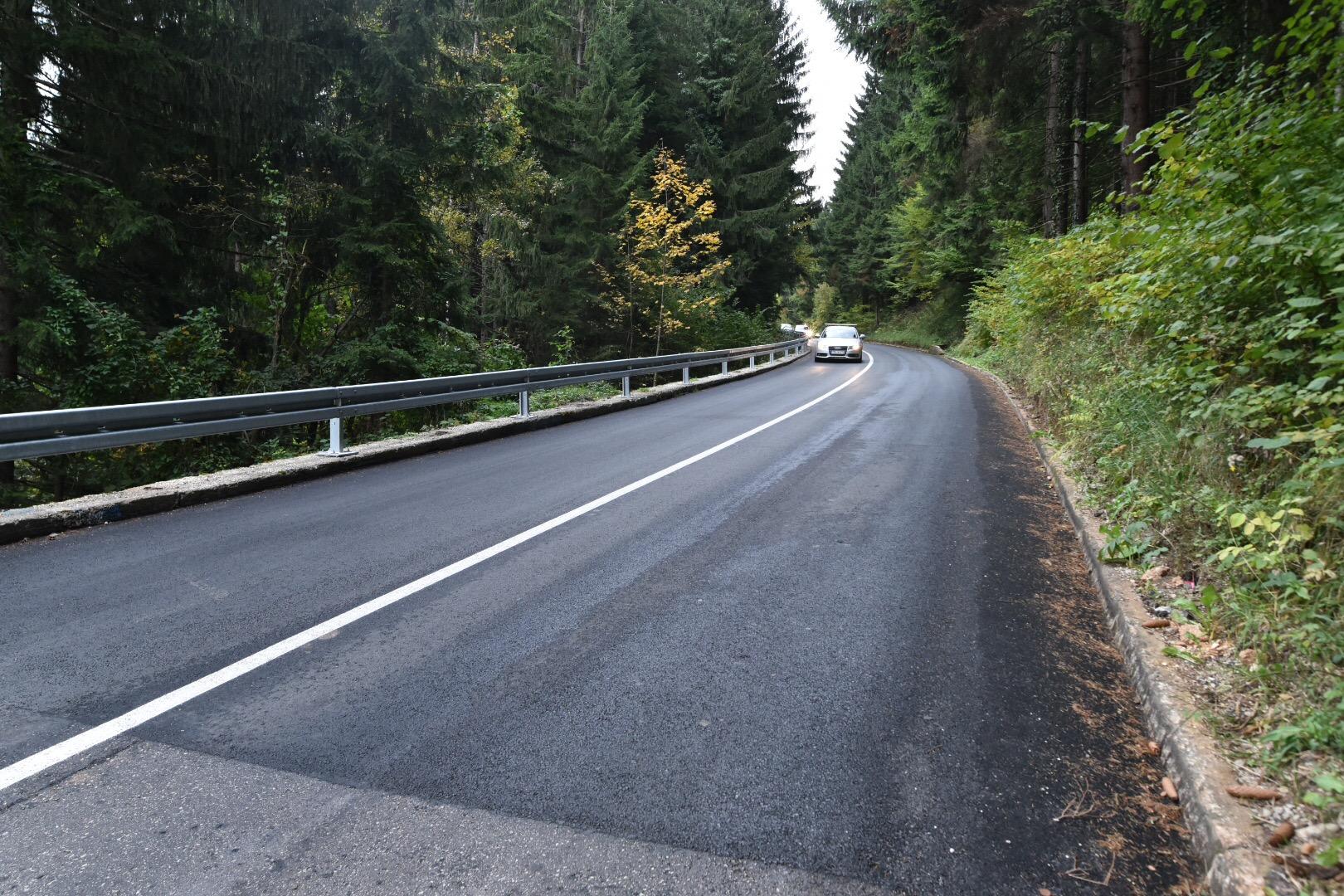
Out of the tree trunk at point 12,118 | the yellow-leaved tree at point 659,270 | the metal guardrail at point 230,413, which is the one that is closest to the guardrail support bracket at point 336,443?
the metal guardrail at point 230,413

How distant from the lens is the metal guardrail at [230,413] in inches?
244

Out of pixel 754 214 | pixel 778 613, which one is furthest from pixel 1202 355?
pixel 754 214

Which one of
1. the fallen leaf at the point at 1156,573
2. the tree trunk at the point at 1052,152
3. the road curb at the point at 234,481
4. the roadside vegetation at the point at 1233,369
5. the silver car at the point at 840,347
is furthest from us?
the silver car at the point at 840,347

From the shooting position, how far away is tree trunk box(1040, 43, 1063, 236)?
1998 centimetres

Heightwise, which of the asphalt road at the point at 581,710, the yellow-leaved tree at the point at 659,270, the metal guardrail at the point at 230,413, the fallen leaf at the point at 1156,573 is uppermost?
the yellow-leaved tree at the point at 659,270

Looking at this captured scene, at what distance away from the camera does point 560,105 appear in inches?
1025

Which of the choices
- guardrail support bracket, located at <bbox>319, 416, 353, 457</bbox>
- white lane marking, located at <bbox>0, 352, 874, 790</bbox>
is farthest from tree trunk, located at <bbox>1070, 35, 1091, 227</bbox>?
white lane marking, located at <bbox>0, 352, 874, 790</bbox>

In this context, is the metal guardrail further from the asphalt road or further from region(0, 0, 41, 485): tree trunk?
region(0, 0, 41, 485): tree trunk

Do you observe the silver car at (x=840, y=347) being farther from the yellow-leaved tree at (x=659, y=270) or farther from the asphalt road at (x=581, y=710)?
the asphalt road at (x=581, y=710)

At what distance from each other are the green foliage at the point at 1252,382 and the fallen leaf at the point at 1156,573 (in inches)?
3.9

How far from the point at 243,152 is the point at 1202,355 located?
14.3m

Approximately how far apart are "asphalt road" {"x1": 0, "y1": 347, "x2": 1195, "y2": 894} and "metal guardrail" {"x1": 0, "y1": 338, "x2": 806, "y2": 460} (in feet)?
3.11

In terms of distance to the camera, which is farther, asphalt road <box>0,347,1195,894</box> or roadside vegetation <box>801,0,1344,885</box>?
roadside vegetation <box>801,0,1344,885</box>

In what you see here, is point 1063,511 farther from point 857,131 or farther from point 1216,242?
point 857,131
